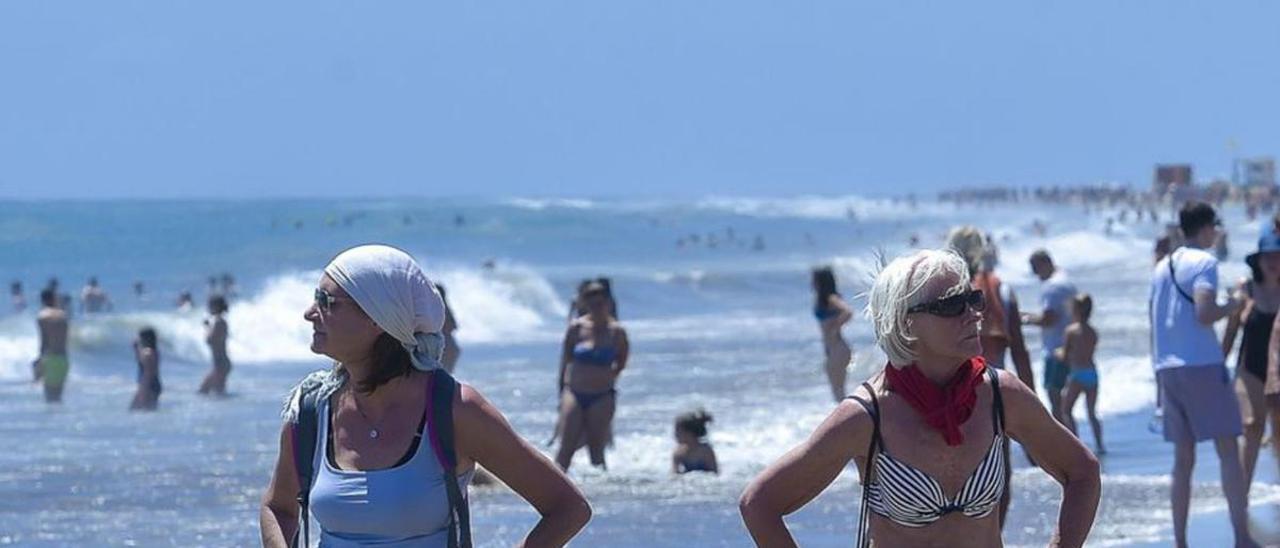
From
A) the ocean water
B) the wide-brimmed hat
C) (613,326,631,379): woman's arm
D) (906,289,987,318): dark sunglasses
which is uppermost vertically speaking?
(906,289,987,318): dark sunglasses

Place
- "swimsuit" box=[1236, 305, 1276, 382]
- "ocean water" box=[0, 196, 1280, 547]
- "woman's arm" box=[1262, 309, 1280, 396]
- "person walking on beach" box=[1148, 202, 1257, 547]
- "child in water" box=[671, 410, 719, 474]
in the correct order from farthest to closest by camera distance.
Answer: "child in water" box=[671, 410, 719, 474] → "ocean water" box=[0, 196, 1280, 547] → "swimsuit" box=[1236, 305, 1276, 382] → "person walking on beach" box=[1148, 202, 1257, 547] → "woman's arm" box=[1262, 309, 1280, 396]

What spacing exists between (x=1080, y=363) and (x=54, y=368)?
1126 centimetres

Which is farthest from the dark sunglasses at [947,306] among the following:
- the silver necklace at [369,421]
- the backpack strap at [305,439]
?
the backpack strap at [305,439]

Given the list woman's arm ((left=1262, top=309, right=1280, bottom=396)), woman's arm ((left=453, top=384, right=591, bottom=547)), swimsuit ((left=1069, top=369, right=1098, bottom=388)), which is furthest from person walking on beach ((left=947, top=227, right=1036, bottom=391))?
swimsuit ((left=1069, top=369, right=1098, bottom=388))

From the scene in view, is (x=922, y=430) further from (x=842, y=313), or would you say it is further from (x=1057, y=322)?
(x=842, y=313)

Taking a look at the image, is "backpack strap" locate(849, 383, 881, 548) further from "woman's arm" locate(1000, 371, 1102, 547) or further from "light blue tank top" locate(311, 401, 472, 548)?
"light blue tank top" locate(311, 401, 472, 548)

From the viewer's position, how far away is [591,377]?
1298cm

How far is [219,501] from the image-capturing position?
40.9 feet

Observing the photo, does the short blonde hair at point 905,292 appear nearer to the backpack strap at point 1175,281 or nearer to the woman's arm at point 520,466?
the woman's arm at point 520,466

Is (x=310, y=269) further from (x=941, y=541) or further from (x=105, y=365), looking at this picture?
(x=941, y=541)

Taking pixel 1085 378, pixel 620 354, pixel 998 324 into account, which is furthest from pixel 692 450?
pixel 998 324

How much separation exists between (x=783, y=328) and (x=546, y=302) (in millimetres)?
12096

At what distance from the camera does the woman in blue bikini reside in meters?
13.0

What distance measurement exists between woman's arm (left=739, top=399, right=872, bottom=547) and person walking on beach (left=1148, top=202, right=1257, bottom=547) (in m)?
4.62
